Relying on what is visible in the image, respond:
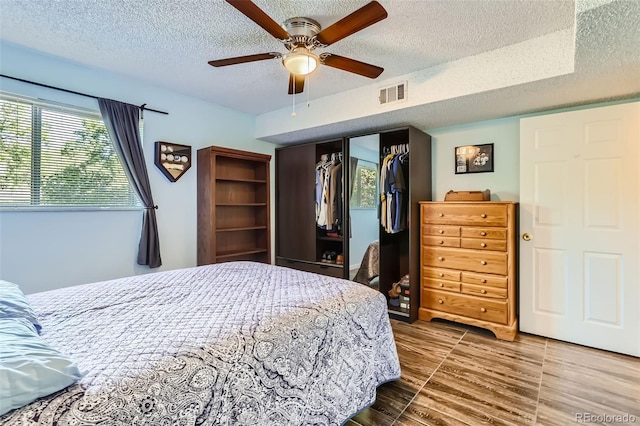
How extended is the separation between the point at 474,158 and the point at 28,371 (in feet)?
12.0

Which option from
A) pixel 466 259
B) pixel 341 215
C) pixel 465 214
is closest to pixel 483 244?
pixel 466 259

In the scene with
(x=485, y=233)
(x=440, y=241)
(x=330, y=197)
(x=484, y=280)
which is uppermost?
(x=330, y=197)

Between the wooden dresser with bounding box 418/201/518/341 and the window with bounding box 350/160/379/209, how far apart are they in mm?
574

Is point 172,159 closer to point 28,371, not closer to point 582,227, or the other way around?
point 28,371

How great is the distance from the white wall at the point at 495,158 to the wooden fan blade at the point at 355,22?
85.3 inches

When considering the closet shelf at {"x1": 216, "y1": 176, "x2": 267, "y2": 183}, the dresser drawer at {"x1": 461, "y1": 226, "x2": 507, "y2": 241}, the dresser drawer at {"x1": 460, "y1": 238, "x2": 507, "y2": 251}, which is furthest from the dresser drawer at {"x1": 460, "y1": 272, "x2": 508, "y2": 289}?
the closet shelf at {"x1": 216, "y1": 176, "x2": 267, "y2": 183}

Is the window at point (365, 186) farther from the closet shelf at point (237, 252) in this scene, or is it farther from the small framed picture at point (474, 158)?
the closet shelf at point (237, 252)

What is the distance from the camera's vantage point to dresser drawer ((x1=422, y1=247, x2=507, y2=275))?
110 inches

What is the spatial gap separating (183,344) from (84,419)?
35 cm

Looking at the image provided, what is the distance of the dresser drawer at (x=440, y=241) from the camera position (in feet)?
9.88

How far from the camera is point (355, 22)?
1.62 metres

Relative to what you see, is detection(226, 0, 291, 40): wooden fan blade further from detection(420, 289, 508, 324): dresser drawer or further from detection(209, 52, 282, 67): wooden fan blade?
detection(420, 289, 508, 324): dresser drawer

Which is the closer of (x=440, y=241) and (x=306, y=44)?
(x=306, y=44)

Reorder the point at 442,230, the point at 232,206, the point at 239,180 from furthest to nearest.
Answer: the point at 232,206, the point at 239,180, the point at 442,230
